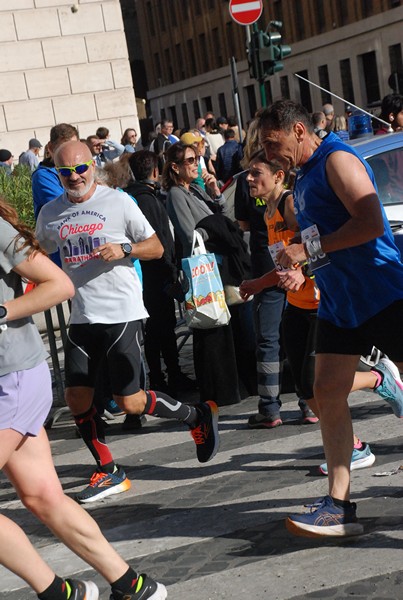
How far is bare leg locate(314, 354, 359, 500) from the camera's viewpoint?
5000 mm

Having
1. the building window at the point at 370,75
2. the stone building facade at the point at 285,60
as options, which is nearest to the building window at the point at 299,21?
the stone building facade at the point at 285,60

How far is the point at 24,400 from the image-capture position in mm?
4121

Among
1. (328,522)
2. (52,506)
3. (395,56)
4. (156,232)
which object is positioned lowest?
(328,522)

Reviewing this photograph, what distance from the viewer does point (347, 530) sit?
16.4 ft

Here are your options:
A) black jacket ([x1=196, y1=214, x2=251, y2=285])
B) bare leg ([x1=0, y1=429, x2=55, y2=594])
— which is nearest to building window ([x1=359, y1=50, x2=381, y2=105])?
black jacket ([x1=196, y1=214, x2=251, y2=285])

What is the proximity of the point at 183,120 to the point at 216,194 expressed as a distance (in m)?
71.2

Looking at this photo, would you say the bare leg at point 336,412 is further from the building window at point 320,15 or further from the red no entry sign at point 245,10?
the building window at point 320,15

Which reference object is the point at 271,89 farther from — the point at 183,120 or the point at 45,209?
the point at 45,209

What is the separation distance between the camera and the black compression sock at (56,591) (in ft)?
13.5

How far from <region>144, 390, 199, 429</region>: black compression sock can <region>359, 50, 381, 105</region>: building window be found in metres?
51.0

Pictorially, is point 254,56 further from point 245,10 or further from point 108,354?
point 108,354

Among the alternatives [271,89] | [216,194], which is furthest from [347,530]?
[271,89]

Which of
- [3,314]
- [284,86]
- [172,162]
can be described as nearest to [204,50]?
[284,86]

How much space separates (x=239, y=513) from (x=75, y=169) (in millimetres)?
2037
